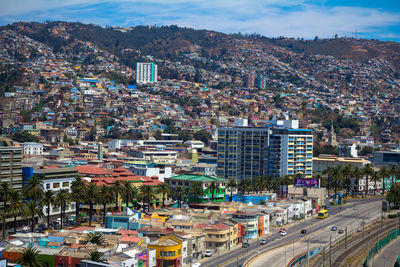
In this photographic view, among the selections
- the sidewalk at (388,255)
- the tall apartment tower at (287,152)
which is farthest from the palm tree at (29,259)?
the tall apartment tower at (287,152)

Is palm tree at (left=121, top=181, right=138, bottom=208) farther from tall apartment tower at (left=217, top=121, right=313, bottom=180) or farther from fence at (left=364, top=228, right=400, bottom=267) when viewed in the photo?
tall apartment tower at (left=217, top=121, right=313, bottom=180)

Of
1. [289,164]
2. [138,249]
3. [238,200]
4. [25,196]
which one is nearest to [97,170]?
[238,200]

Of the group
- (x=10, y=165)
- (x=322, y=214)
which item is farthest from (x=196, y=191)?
(x=10, y=165)

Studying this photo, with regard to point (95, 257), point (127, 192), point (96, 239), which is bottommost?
point (95, 257)

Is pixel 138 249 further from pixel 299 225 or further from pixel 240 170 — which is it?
pixel 240 170

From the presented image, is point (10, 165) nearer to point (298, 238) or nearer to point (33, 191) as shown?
point (33, 191)

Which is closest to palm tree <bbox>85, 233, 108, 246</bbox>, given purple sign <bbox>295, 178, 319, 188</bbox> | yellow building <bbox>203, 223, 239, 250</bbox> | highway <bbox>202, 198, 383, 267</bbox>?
highway <bbox>202, 198, 383, 267</bbox>
